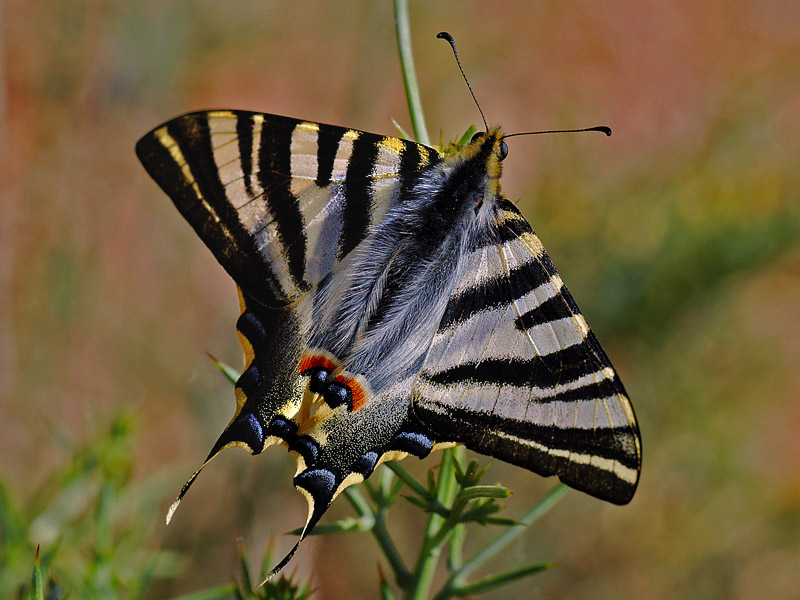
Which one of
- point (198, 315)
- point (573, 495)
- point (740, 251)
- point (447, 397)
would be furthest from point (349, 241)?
point (198, 315)

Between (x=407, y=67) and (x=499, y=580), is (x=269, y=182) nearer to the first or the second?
(x=407, y=67)

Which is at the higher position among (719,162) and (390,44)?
(390,44)

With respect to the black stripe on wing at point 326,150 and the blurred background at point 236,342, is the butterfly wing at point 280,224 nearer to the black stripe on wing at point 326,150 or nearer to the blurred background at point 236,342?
the black stripe on wing at point 326,150

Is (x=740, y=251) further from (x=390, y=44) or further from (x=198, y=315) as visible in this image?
(x=198, y=315)

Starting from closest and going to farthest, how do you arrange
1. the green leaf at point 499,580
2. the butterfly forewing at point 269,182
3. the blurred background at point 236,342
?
the green leaf at point 499,580 < the butterfly forewing at point 269,182 < the blurred background at point 236,342

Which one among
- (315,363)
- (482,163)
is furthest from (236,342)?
(482,163)

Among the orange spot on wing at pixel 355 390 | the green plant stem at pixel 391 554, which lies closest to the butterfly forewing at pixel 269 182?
the orange spot on wing at pixel 355 390

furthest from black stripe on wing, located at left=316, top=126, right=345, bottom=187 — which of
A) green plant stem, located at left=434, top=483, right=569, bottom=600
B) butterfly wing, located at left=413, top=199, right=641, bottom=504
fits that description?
green plant stem, located at left=434, top=483, right=569, bottom=600
